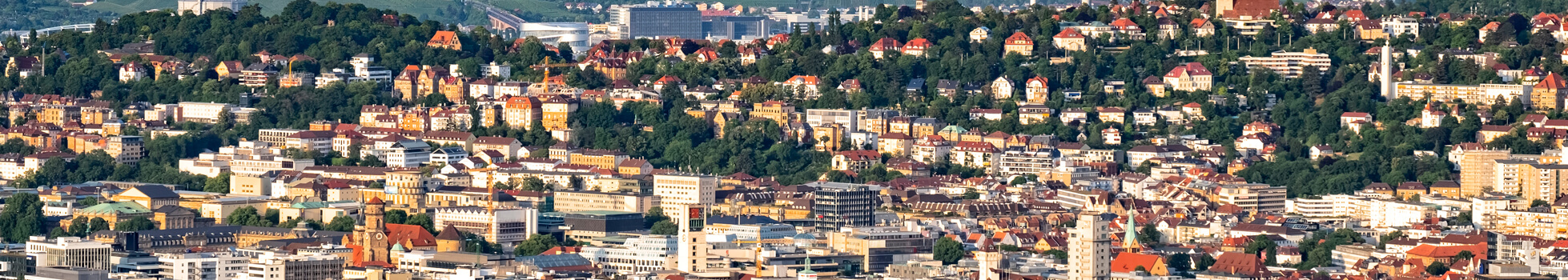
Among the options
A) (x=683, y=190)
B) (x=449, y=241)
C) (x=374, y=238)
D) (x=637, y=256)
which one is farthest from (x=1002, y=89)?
(x=374, y=238)

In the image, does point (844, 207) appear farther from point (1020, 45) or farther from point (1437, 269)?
point (1020, 45)

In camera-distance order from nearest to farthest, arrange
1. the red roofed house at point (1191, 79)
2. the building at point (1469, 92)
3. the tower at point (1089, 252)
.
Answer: the tower at point (1089, 252) < the building at point (1469, 92) < the red roofed house at point (1191, 79)

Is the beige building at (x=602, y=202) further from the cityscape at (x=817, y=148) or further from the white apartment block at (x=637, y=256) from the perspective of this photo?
the white apartment block at (x=637, y=256)

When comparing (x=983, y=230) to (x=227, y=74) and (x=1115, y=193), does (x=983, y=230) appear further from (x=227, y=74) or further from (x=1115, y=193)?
(x=227, y=74)

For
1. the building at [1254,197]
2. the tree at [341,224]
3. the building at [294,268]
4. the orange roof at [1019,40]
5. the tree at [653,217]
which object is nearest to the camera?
the building at [294,268]

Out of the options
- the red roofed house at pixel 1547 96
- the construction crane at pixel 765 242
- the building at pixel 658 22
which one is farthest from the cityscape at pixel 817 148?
the building at pixel 658 22

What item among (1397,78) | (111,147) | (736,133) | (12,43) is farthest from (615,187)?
(12,43)
